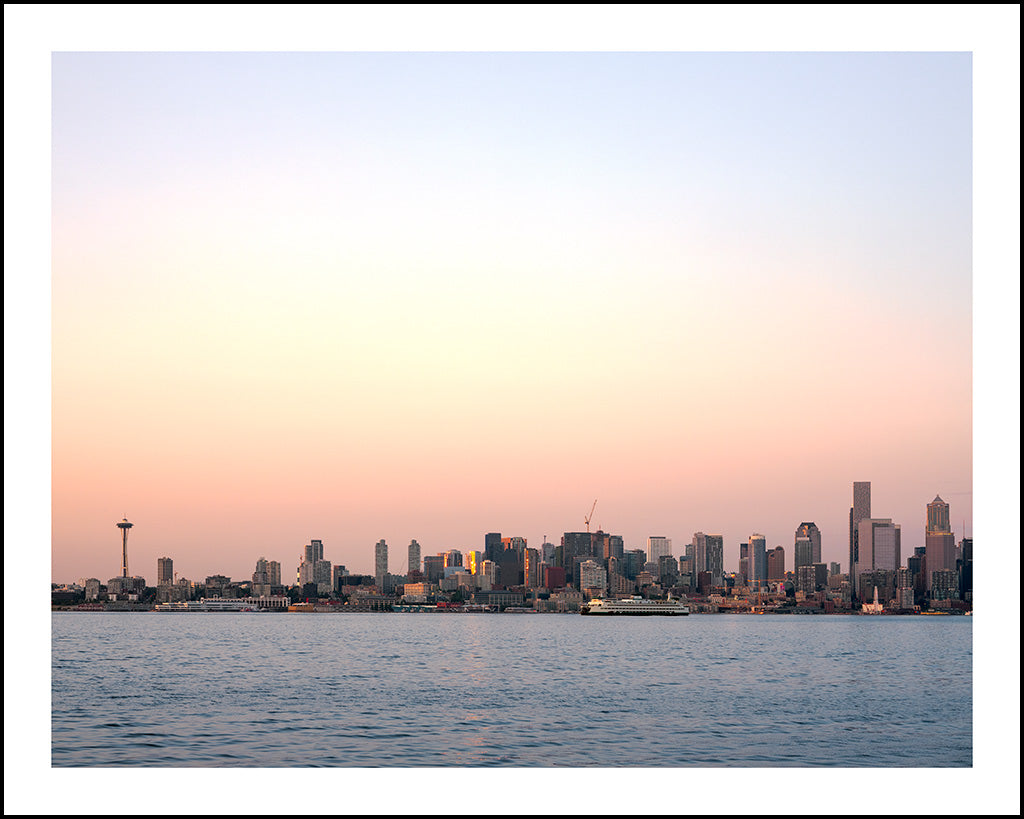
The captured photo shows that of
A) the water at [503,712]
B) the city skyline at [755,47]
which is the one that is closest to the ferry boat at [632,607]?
the water at [503,712]

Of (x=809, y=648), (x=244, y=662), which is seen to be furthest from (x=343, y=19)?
(x=809, y=648)

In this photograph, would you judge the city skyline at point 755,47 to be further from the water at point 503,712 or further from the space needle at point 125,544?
the space needle at point 125,544

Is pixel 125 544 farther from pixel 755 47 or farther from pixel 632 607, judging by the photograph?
pixel 755 47

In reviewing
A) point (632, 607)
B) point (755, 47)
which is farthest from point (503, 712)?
point (632, 607)

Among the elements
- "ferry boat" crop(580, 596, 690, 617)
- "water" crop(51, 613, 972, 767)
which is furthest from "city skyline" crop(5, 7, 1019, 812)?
"ferry boat" crop(580, 596, 690, 617)

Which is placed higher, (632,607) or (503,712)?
(503,712)
